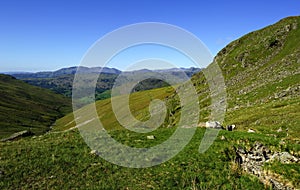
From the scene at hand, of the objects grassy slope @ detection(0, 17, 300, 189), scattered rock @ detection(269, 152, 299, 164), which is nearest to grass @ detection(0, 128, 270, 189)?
grassy slope @ detection(0, 17, 300, 189)

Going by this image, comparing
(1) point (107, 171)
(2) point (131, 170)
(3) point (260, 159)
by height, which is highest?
(3) point (260, 159)

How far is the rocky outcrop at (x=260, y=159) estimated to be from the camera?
59.2 feet

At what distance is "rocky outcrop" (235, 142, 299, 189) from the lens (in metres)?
18.1

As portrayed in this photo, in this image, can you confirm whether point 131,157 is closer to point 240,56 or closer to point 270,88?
point 270,88

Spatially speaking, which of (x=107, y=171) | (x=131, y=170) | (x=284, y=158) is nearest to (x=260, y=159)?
(x=284, y=158)

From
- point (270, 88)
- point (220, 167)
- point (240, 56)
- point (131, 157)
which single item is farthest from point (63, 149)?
point (240, 56)

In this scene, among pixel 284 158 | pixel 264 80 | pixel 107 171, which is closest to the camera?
pixel 284 158

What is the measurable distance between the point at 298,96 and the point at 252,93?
1717 cm

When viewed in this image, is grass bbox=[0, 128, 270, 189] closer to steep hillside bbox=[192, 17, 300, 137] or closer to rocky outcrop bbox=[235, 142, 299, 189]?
rocky outcrop bbox=[235, 142, 299, 189]

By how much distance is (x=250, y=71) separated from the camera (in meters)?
93.5

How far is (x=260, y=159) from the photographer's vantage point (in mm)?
19844

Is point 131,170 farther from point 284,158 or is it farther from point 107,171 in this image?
point 284,158

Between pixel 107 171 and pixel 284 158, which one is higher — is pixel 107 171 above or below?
below

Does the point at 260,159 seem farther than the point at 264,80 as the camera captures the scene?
No
